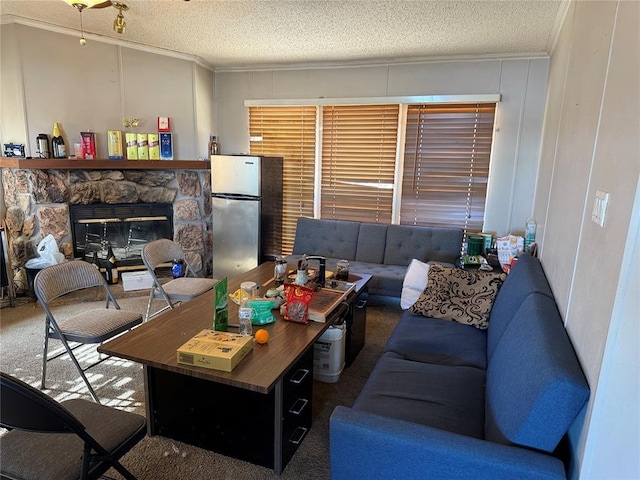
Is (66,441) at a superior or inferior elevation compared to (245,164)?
inferior

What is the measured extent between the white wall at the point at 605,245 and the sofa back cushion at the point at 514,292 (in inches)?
4.3

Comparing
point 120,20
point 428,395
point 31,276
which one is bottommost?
point 31,276

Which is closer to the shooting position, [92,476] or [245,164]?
[92,476]

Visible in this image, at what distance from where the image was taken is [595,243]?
1.29 m

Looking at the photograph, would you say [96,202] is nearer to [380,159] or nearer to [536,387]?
[380,159]

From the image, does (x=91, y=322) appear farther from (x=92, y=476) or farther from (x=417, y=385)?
(x=417, y=385)

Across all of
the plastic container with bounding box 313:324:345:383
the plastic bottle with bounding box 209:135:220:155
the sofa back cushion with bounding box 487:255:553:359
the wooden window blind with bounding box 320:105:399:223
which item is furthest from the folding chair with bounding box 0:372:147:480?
the plastic bottle with bounding box 209:135:220:155

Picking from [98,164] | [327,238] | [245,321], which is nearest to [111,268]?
[98,164]

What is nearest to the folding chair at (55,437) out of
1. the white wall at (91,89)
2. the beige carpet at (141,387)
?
the beige carpet at (141,387)

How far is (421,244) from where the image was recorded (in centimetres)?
402

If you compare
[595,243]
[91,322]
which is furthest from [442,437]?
[91,322]

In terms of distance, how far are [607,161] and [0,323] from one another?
414cm

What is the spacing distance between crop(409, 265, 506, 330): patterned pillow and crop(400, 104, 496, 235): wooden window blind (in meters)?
1.67

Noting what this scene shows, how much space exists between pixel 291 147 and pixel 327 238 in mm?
1185
